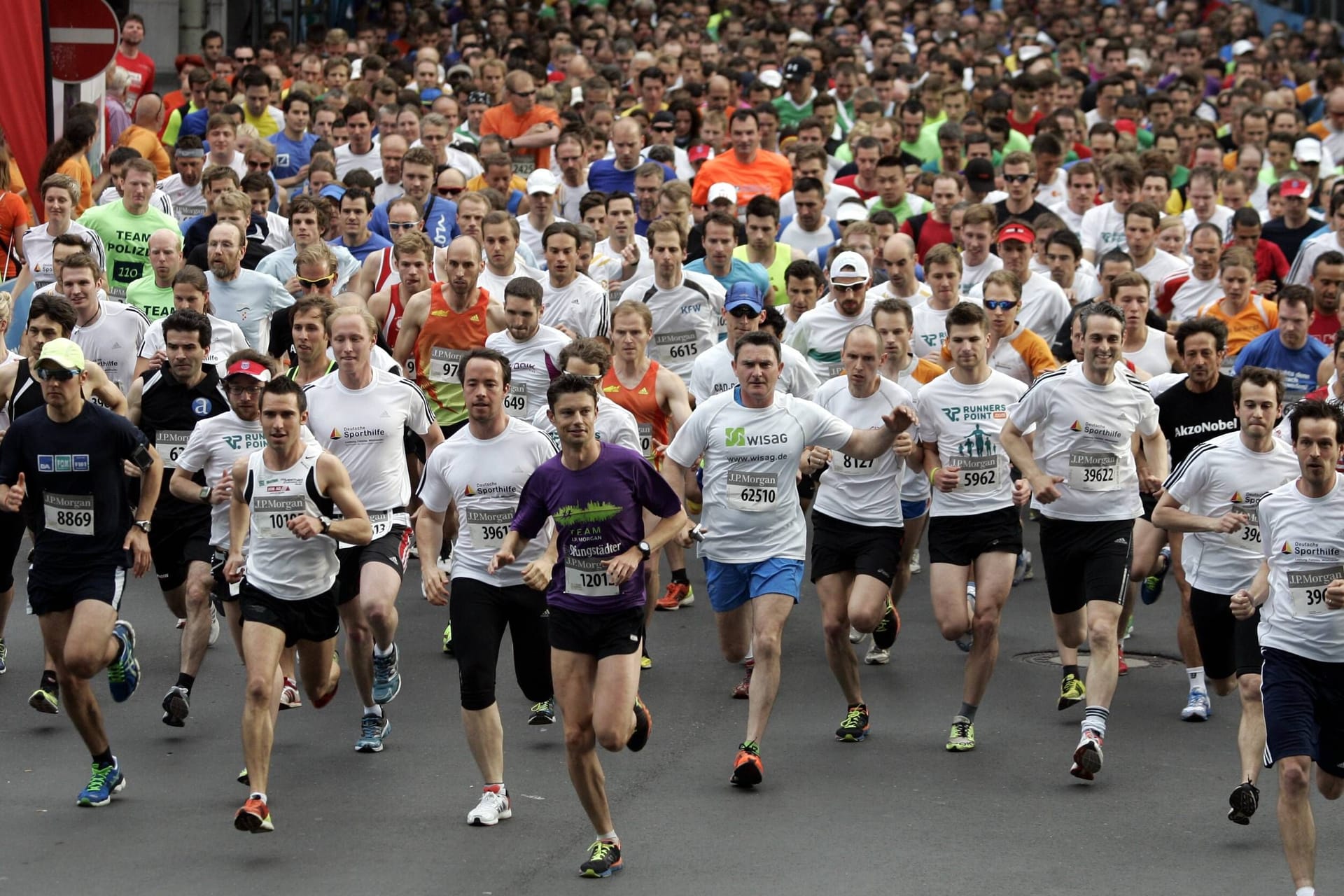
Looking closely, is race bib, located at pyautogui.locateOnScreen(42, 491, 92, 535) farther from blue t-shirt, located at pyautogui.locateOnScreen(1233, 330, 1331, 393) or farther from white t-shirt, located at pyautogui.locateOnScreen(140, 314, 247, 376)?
blue t-shirt, located at pyautogui.locateOnScreen(1233, 330, 1331, 393)

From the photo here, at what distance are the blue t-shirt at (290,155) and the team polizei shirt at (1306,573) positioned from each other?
12113 mm

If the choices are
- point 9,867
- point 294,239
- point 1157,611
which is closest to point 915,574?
point 1157,611

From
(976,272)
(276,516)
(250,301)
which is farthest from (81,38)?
(276,516)

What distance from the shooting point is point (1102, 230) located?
16547mm

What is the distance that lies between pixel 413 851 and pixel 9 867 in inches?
64.4

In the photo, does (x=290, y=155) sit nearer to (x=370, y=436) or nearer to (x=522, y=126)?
(x=522, y=126)

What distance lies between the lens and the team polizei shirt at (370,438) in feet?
35.4

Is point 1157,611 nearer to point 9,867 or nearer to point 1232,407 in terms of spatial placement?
point 1232,407

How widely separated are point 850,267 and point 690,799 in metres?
4.30

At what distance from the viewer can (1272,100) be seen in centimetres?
2123

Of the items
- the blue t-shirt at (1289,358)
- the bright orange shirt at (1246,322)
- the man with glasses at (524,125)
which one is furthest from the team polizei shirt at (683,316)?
the man with glasses at (524,125)

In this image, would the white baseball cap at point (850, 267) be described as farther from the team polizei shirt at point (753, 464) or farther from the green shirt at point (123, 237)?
the green shirt at point (123, 237)

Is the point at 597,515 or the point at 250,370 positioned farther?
the point at 250,370

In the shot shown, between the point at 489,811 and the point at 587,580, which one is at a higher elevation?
the point at 587,580
